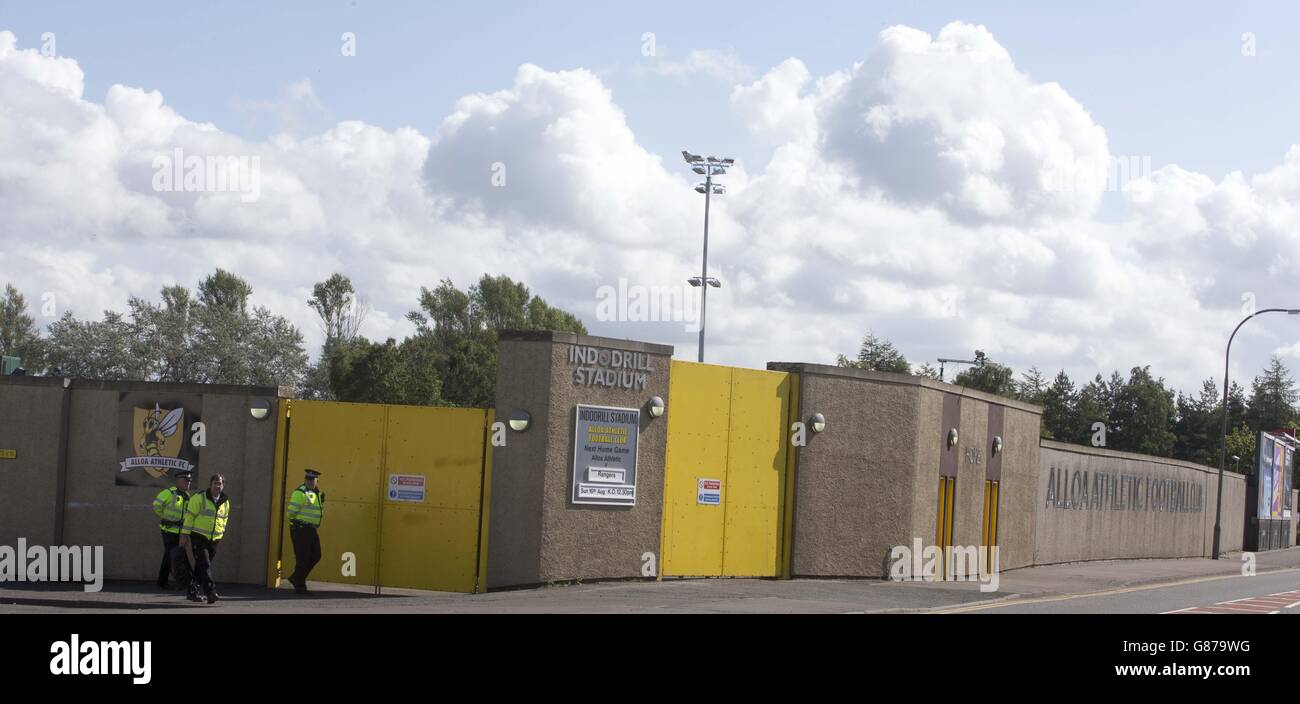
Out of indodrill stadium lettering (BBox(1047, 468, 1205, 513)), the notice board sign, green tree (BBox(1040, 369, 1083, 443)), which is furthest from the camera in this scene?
green tree (BBox(1040, 369, 1083, 443))

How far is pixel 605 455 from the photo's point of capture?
18.2m

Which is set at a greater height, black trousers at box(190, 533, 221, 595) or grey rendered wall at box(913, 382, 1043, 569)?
grey rendered wall at box(913, 382, 1043, 569)

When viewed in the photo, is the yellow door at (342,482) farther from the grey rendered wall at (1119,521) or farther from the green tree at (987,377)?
the green tree at (987,377)

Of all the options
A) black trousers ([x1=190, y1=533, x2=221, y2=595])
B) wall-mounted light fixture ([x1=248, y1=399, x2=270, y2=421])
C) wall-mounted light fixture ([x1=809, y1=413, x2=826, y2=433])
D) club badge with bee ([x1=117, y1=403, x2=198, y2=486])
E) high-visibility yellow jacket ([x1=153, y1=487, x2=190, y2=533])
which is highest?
wall-mounted light fixture ([x1=809, y1=413, x2=826, y2=433])

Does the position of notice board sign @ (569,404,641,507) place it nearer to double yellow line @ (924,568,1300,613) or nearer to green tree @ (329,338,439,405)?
double yellow line @ (924,568,1300,613)

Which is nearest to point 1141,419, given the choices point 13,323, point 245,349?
point 245,349

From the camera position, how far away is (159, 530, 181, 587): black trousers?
17.4m

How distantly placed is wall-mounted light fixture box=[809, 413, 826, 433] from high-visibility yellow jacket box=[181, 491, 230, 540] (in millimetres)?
9148

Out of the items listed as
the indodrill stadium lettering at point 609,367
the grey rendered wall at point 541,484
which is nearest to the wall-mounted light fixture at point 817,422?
the indodrill stadium lettering at point 609,367

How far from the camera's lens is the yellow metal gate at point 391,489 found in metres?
17.8

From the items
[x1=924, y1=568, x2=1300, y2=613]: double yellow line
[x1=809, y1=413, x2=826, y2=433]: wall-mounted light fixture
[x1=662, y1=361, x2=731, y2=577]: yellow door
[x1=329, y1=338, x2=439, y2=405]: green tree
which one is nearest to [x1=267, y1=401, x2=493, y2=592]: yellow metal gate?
[x1=662, y1=361, x2=731, y2=577]: yellow door

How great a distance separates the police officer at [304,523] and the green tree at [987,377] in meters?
78.7
